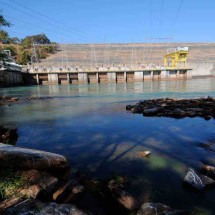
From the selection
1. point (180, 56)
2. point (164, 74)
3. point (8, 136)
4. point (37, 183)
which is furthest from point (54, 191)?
point (180, 56)

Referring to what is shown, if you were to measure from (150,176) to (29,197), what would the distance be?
7.81 ft

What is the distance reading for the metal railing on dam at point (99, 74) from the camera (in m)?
52.0

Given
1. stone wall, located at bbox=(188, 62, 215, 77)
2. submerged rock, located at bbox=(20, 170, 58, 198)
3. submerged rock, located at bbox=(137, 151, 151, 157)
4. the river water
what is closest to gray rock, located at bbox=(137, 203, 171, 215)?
the river water

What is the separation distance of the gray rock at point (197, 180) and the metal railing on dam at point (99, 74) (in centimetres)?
4859

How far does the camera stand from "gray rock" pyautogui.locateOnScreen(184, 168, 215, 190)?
437cm

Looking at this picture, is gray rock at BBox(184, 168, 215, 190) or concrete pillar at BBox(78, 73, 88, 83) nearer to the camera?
gray rock at BBox(184, 168, 215, 190)

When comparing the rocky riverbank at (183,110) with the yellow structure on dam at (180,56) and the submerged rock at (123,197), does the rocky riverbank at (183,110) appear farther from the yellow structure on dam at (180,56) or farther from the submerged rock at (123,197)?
the yellow structure on dam at (180,56)

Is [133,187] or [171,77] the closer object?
[133,187]

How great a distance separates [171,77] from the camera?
55.4 m

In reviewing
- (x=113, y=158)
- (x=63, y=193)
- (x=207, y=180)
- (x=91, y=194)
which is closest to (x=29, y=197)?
(x=63, y=193)

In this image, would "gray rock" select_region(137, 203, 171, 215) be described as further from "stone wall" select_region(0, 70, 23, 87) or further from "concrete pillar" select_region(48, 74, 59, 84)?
"concrete pillar" select_region(48, 74, 59, 84)

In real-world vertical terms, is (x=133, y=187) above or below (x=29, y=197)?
below

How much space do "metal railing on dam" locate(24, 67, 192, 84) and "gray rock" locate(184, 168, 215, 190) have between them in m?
48.6

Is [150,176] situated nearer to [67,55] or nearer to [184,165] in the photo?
[184,165]
